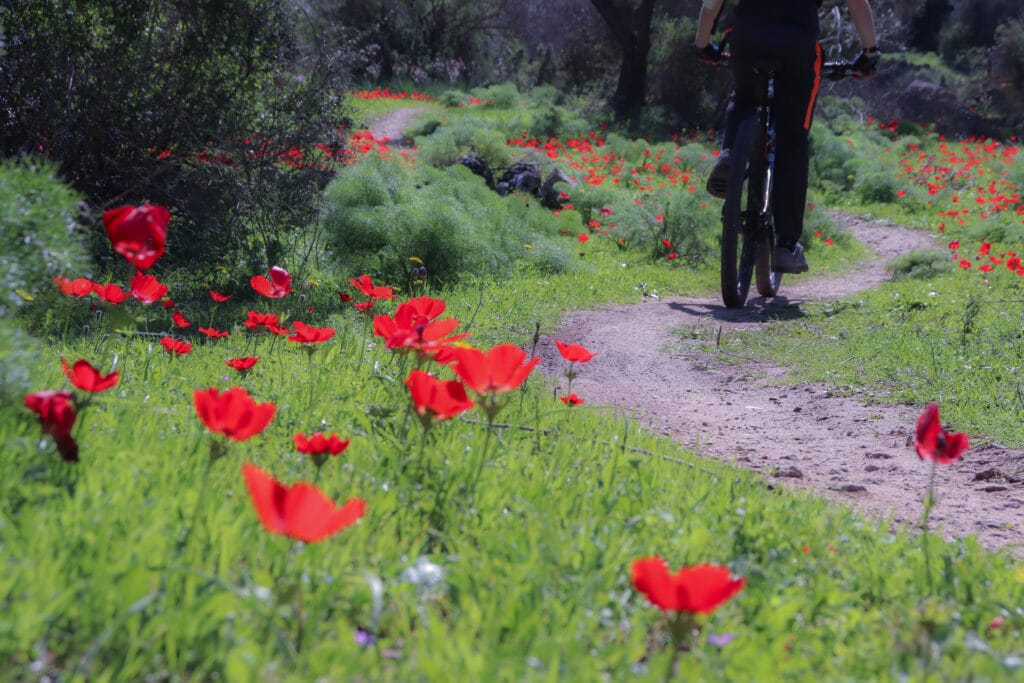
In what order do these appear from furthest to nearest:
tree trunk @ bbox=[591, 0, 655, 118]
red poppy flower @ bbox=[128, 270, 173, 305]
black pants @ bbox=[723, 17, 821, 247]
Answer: tree trunk @ bbox=[591, 0, 655, 118] < black pants @ bbox=[723, 17, 821, 247] < red poppy flower @ bbox=[128, 270, 173, 305]

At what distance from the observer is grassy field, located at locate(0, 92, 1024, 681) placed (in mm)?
1229

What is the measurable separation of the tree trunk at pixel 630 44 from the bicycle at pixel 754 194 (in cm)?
1392

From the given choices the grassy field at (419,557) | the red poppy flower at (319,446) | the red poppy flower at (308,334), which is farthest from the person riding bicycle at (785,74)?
the red poppy flower at (319,446)

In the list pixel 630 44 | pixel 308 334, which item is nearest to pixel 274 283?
pixel 308 334

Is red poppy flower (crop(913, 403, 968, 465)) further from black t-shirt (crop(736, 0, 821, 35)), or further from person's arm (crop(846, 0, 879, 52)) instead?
person's arm (crop(846, 0, 879, 52))

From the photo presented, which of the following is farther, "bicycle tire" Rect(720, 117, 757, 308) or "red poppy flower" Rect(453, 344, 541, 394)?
"bicycle tire" Rect(720, 117, 757, 308)

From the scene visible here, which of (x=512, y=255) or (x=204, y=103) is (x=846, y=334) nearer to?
(x=512, y=255)

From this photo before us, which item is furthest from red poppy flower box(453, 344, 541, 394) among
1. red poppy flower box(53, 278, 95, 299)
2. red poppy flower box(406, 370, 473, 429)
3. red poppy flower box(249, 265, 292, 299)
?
red poppy flower box(53, 278, 95, 299)

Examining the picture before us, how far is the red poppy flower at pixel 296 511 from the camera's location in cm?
113

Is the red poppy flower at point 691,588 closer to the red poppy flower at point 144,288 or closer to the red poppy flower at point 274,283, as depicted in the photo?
the red poppy flower at point 274,283

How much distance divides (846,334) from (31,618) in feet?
16.4

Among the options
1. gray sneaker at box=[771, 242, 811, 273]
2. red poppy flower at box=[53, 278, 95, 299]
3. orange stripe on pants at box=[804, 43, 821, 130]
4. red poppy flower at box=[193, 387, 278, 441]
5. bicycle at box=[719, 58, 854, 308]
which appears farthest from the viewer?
gray sneaker at box=[771, 242, 811, 273]

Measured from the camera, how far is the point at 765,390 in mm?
4367

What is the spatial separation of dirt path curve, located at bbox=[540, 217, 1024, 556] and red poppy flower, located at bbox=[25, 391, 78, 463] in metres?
1.82
